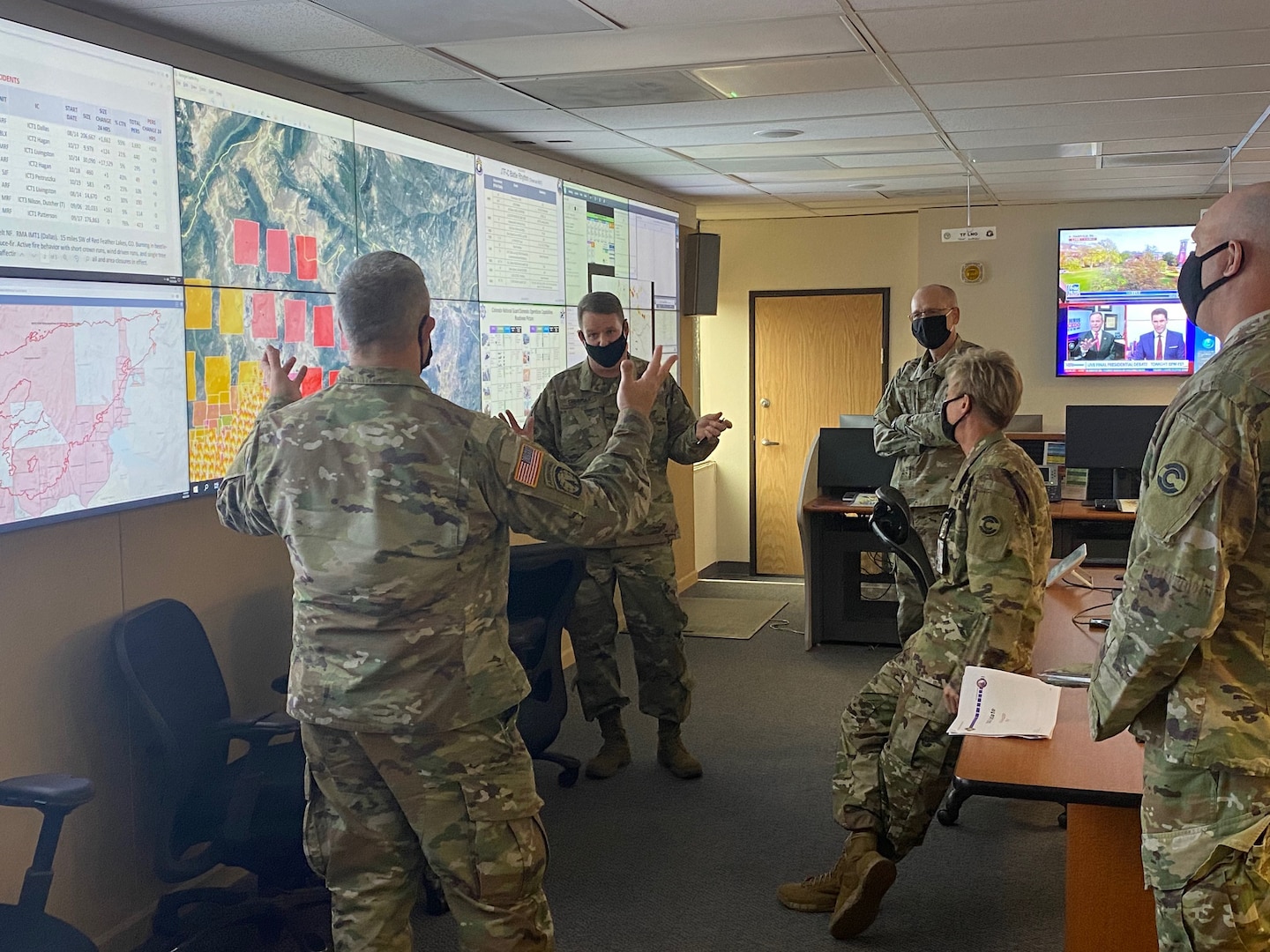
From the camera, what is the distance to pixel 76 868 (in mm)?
2795

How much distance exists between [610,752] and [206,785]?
175 cm

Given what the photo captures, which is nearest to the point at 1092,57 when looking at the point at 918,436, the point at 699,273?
the point at 918,436

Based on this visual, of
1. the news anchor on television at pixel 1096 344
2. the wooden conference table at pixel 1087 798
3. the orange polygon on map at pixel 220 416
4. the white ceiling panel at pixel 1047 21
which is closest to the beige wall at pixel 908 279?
the news anchor on television at pixel 1096 344

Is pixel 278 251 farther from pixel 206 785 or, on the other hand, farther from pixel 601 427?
pixel 206 785

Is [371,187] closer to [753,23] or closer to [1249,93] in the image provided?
[753,23]

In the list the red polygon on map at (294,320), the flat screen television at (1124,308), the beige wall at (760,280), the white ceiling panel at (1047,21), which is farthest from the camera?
the beige wall at (760,280)

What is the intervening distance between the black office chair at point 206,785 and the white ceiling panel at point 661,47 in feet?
5.76

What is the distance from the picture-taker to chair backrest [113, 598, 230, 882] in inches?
104

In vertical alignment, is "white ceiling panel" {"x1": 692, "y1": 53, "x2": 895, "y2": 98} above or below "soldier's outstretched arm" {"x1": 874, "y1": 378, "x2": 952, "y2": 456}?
above

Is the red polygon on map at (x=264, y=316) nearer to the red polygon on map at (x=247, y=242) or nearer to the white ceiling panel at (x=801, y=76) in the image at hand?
the red polygon on map at (x=247, y=242)

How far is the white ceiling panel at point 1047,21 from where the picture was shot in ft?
9.55

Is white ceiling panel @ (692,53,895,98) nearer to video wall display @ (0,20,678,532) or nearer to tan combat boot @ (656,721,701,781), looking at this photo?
video wall display @ (0,20,678,532)

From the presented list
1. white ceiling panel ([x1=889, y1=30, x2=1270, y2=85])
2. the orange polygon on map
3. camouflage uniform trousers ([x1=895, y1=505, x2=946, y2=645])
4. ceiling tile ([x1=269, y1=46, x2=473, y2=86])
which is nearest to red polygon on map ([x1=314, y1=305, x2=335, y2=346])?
the orange polygon on map

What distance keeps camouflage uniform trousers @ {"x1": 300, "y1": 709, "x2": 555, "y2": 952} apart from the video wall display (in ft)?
3.45
